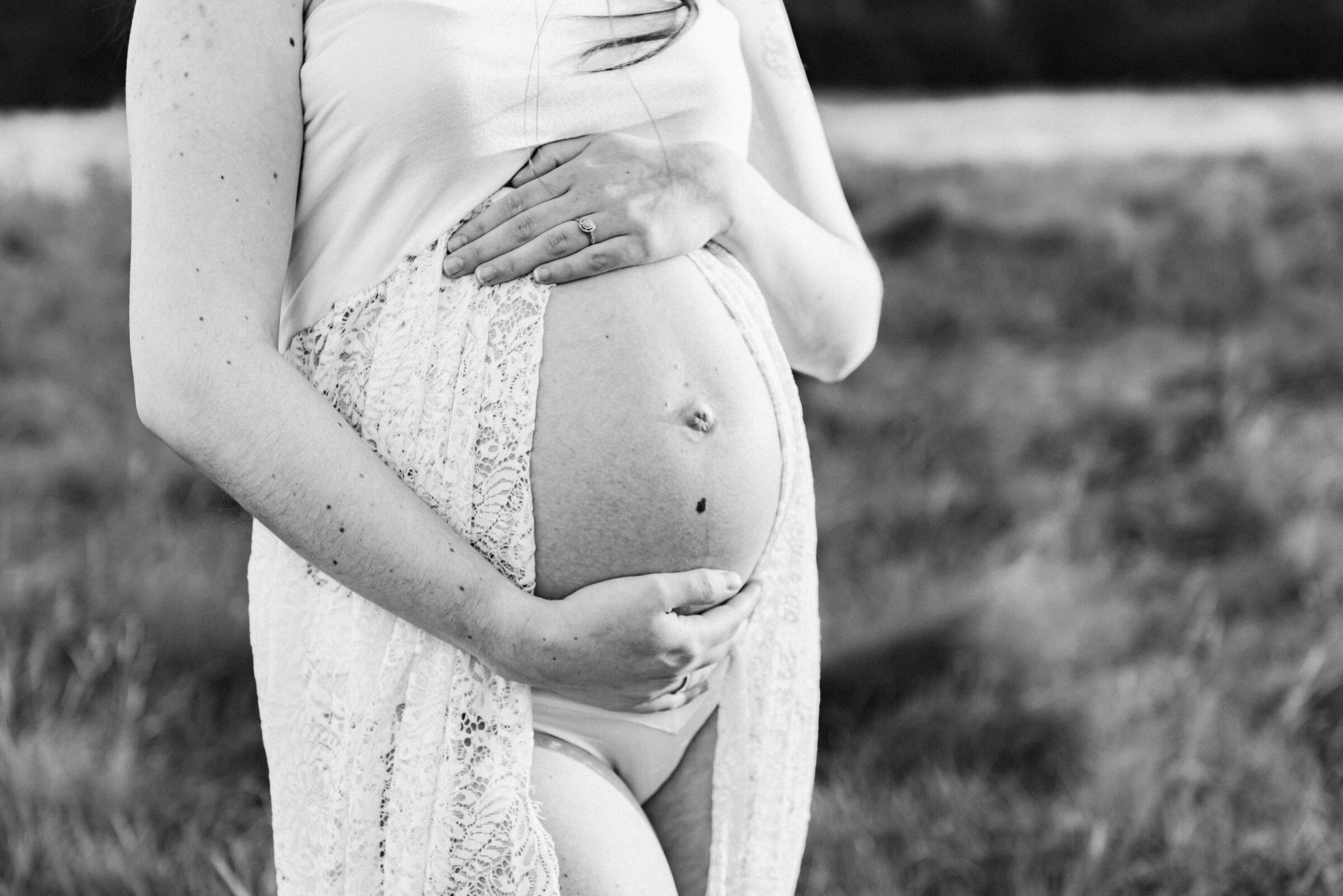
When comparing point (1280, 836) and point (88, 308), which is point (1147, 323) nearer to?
point (1280, 836)

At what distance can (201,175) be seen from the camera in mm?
1004

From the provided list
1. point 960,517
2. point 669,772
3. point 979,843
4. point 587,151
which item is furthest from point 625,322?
point 960,517

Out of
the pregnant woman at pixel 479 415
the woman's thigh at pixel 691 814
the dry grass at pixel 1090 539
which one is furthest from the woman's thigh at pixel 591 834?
the dry grass at pixel 1090 539

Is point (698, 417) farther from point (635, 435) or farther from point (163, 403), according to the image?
point (163, 403)

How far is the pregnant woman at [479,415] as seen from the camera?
3.34 feet

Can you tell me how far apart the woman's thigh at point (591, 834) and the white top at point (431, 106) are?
1.60ft

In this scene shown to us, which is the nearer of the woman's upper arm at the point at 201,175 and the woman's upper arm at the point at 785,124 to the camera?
the woman's upper arm at the point at 201,175

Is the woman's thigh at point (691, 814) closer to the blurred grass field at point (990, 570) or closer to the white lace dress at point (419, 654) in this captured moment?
the white lace dress at point (419, 654)

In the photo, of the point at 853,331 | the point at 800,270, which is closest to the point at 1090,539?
the point at 853,331

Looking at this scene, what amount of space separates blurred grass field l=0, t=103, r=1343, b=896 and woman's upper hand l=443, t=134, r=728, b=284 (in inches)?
47.6

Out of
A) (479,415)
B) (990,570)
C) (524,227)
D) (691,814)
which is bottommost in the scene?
(990,570)

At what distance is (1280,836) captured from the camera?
2311 mm

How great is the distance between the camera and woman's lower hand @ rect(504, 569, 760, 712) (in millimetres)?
1082

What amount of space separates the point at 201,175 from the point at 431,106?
205 millimetres
